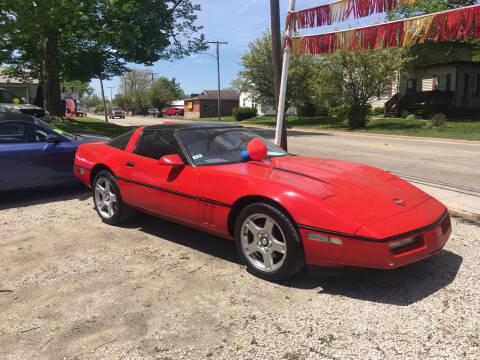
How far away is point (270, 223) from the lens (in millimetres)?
3184

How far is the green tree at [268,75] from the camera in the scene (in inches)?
1276

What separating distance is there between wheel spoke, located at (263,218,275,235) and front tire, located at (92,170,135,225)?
2216 millimetres

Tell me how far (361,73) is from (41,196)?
22.9 meters

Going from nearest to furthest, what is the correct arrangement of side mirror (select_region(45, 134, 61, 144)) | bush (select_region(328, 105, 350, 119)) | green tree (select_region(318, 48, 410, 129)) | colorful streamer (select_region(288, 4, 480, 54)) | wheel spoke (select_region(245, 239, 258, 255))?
wheel spoke (select_region(245, 239, 258, 255))
colorful streamer (select_region(288, 4, 480, 54))
side mirror (select_region(45, 134, 61, 144))
green tree (select_region(318, 48, 410, 129))
bush (select_region(328, 105, 350, 119))

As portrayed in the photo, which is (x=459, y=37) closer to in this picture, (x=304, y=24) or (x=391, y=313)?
(x=304, y=24)

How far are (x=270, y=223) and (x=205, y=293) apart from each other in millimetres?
787

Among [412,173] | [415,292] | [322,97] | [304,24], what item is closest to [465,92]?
[322,97]

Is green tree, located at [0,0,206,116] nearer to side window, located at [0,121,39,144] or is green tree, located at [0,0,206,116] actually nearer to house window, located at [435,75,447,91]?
side window, located at [0,121,39,144]

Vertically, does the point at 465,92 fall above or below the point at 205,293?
above

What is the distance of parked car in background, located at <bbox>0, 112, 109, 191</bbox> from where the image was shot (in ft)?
19.0

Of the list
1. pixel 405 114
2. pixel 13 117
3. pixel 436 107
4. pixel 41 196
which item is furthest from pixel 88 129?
pixel 436 107

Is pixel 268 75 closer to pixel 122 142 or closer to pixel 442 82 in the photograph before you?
pixel 442 82

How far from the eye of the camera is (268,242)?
127 inches

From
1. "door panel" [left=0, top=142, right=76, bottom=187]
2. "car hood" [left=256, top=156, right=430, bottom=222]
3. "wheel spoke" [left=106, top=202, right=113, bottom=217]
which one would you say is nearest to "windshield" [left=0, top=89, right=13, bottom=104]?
"door panel" [left=0, top=142, right=76, bottom=187]
